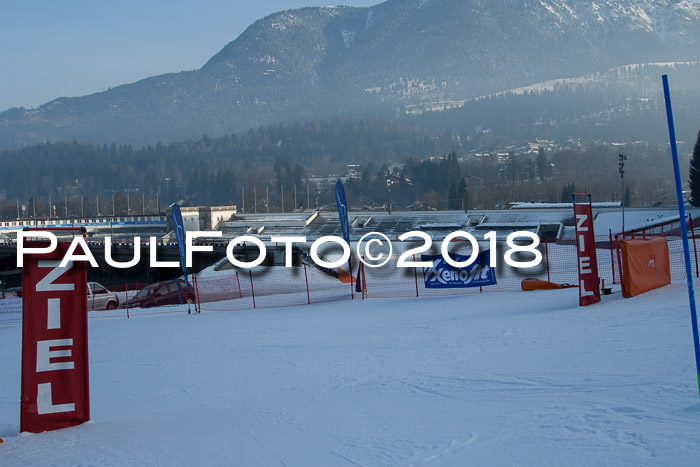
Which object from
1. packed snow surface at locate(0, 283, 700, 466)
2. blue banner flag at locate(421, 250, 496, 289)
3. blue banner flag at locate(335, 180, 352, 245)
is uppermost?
blue banner flag at locate(335, 180, 352, 245)

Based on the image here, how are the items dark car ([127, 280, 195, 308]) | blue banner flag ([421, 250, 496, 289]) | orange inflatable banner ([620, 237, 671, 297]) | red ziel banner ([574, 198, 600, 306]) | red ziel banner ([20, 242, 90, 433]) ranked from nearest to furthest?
red ziel banner ([20, 242, 90, 433])
red ziel banner ([574, 198, 600, 306])
orange inflatable banner ([620, 237, 671, 297])
blue banner flag ([421, 250, 496, 289])
dark car ([127, 280, 195, 308])

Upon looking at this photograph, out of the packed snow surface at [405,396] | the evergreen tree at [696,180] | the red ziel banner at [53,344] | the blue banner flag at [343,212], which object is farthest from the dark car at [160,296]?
the evergreen tree at [696,180]

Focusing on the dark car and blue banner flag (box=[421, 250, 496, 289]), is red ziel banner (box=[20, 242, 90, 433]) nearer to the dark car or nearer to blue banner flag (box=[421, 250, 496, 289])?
blue banner flag (box=[421, 250, 496, 289])

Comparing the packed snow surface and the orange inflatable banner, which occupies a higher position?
the orange inflatable banner

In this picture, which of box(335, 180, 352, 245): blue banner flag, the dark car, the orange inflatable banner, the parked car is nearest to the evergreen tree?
box(335, 180, 352, 245): blue banner flag

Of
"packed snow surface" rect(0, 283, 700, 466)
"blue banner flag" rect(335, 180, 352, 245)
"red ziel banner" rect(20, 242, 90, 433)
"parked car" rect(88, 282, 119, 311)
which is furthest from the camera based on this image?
"parked car" rect(88, 282, 119, 311)

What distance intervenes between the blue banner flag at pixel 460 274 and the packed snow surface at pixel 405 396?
6.33m

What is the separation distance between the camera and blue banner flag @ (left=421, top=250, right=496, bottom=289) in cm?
2019

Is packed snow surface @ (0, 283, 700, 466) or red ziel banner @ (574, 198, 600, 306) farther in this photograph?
red ziel banner @ (574, 198, 600, 306)

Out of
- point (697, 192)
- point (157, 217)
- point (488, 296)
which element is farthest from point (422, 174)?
point (488, 296)

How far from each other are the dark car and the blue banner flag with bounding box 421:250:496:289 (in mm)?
8836

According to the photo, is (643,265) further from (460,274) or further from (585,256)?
(460,274)

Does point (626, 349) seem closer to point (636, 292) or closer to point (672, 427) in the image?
point (672, 427)

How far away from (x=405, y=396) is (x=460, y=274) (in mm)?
13426
